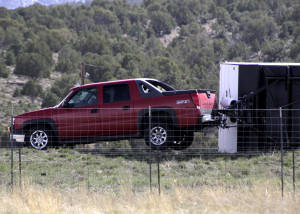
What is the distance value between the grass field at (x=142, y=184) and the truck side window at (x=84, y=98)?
1235mm

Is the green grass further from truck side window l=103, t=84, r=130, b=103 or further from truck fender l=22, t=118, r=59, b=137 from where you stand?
truck side window l=103, t=84, r=130, b=103

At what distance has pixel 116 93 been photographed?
43.4 ft

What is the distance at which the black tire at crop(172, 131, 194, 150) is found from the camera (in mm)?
13188

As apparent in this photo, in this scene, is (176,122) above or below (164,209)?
above

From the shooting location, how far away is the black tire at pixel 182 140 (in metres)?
13.2

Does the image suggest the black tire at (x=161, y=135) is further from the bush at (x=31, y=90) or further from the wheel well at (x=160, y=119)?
the bush at (x=31, y=90)

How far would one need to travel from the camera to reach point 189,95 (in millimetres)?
12711

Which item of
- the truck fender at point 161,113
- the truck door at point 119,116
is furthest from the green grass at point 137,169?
the truck fender at point 161,113

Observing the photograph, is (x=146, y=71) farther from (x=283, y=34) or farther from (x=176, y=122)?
(x=176, y=122)

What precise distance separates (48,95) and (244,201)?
32146 mm

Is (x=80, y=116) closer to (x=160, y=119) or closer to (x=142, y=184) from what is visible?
(x=160, y=119)

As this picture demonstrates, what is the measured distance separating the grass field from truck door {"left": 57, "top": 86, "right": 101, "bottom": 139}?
52 cm

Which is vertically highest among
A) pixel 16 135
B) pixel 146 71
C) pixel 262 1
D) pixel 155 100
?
pixel 262 1

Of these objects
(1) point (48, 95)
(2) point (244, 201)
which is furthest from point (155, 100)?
(1) point (48, 95)
